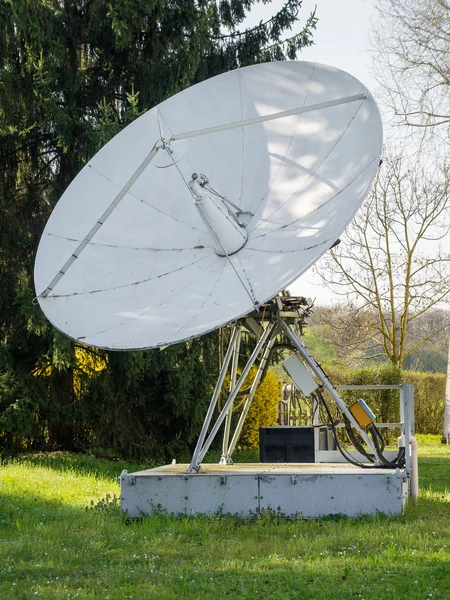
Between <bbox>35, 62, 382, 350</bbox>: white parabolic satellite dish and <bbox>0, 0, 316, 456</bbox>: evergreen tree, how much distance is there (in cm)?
452

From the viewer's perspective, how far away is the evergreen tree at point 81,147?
13734 mm

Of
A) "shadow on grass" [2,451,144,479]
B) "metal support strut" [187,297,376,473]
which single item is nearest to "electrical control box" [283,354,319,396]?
"metal support strut" [187,297,376,473]

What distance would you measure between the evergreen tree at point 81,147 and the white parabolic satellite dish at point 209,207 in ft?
14.8

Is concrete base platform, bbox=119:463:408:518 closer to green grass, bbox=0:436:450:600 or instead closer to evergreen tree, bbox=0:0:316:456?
green grass, bbox=0:436:450:600

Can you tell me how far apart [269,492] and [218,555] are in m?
1.65

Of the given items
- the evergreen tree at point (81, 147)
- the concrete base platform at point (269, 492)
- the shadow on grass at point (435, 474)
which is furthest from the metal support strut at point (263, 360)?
the evergreen tree at point (81, 147)

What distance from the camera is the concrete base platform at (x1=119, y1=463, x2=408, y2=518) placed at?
801 centimetres

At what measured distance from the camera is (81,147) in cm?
1409

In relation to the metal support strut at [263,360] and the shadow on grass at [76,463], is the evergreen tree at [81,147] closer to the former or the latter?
the shadow on grass at [76,463]

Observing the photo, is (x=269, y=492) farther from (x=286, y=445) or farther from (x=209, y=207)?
(x=209, y=207)

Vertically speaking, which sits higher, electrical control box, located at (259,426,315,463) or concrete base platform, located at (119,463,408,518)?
electrical control box, located at (259,426,315,463)

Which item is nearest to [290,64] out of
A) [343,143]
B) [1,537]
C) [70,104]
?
[343,143]

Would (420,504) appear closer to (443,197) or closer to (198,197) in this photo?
(198,197)

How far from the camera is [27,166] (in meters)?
15.7
